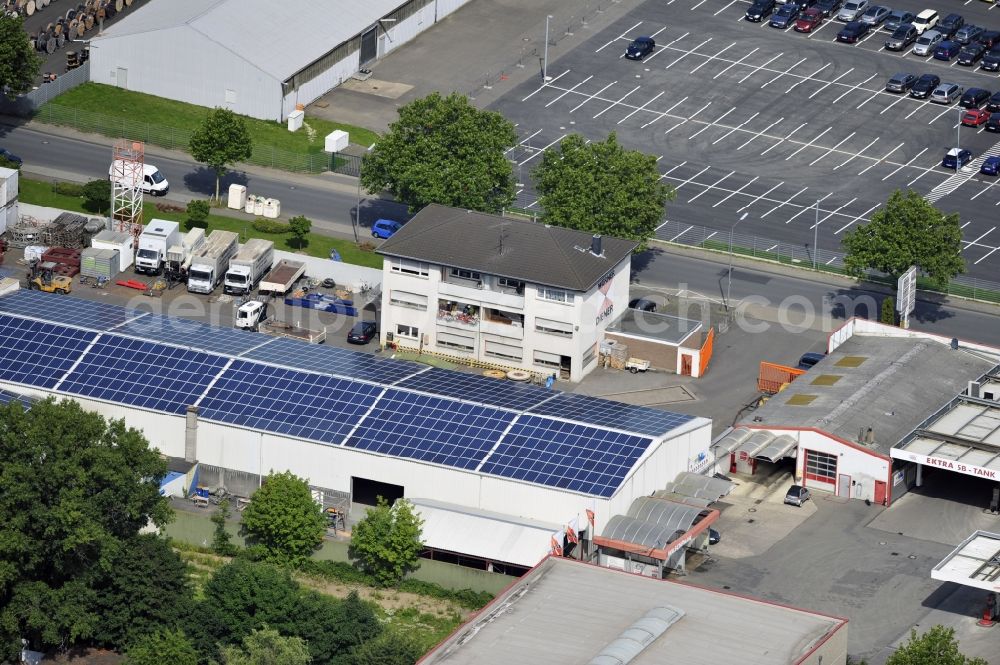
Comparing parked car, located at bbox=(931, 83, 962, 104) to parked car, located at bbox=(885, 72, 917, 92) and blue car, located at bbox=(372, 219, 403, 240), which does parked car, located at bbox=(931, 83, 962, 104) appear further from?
blue car, located at bbox=(372, 219, 403, 240)

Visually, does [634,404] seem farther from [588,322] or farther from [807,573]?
[807,573]

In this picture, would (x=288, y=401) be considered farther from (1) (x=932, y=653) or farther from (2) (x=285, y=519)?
(1) (x=932, y=653)

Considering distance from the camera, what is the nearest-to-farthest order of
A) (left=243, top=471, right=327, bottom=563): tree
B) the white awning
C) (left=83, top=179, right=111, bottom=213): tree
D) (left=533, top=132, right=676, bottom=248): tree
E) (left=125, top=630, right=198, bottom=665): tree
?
(left=125, top=630, right=198, bottom=665): tree → the white awning → (left=243, top=471, right=327, bottom=563): tree → (left=533, top=132, right=676, bottom=248): tree → (left=83, top=179, right=111, bottom=213): tree

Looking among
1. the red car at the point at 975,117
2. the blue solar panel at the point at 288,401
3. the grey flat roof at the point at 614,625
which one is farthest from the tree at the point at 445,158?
the grey flat roof at the point at 614,625

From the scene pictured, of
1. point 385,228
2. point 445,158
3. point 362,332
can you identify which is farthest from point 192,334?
→ point 385,228

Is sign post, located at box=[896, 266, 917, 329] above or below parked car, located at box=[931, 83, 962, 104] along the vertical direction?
below

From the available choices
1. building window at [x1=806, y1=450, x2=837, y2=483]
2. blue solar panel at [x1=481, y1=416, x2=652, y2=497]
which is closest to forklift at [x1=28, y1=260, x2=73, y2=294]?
blue solar panel at [x1=481, y1=416, x2=652, y2=497]
